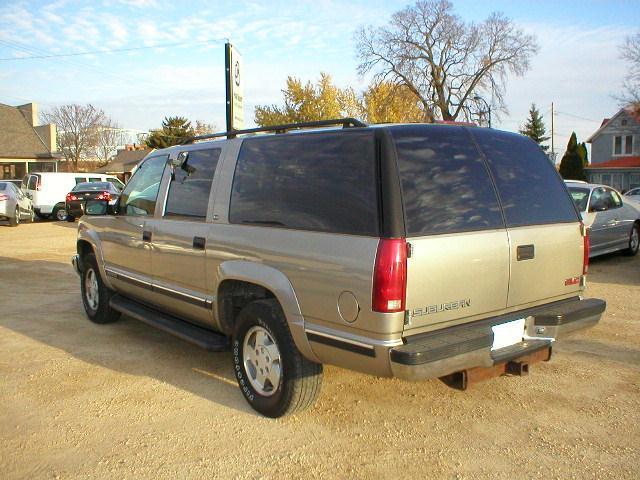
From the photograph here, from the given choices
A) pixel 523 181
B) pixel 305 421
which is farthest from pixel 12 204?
pixel 523 181

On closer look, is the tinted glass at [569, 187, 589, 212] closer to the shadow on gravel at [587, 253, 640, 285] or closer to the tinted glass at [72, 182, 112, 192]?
the shadow on gravel at [587, 253, 640, 285]

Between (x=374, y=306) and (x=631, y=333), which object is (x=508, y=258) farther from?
(x=631, y=333)

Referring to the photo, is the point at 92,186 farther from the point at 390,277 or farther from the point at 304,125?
the point at 390,277

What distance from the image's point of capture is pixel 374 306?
10.5 feet

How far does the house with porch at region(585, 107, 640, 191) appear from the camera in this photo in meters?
46.5

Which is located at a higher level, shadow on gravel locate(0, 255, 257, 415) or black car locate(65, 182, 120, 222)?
black car locate(65, 182, 120, 222)

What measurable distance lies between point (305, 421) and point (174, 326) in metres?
1.59

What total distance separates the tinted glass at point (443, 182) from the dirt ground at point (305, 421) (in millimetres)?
1362

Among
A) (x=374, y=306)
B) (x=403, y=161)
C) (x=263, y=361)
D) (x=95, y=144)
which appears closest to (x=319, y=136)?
(x=403, y=161)

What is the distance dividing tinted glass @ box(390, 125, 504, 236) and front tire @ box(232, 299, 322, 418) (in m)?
1.17

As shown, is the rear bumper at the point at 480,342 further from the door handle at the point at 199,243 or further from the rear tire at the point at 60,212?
the rear tire at the point at 60,212

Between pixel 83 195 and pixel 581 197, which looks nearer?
pixel 581 197

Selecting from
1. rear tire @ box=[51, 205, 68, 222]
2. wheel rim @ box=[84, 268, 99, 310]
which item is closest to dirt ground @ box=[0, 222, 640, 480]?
wheel rim @ box=[84, 268, 99, 310]

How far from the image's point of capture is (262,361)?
162 inches
